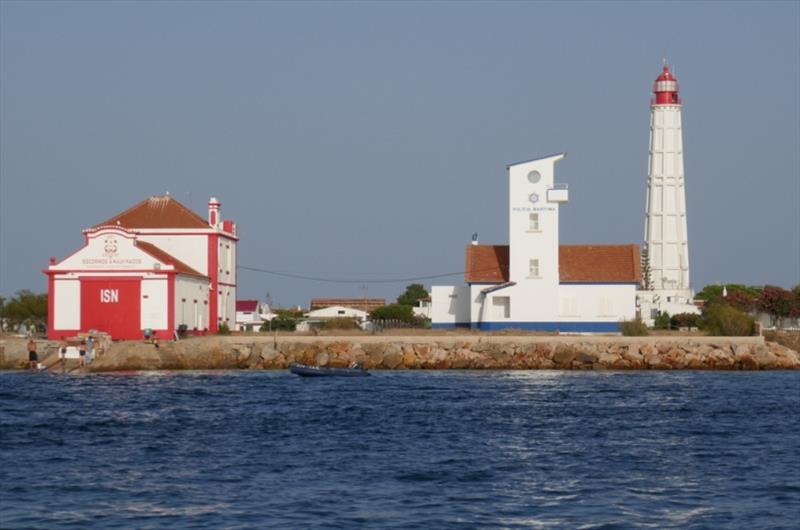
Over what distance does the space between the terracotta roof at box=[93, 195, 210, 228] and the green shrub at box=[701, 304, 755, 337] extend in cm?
2453

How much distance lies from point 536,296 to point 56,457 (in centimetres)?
4008

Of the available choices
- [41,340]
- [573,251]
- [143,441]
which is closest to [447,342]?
[573,251]

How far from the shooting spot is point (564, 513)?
20.6m

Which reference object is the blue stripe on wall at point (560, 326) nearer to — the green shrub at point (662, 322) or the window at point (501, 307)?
the window at point (501, 307)

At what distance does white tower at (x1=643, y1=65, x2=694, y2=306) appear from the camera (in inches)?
3536

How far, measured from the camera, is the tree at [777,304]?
87281mm

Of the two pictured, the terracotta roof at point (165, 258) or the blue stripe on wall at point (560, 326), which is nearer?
the terracotta roof at point (165, 258)

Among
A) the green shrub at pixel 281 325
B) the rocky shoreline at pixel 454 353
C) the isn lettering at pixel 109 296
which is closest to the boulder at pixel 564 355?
the rocky shoreline at pixel 454 353

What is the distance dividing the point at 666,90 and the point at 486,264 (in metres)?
30.1

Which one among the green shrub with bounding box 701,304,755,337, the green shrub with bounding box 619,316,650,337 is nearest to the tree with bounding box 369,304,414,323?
the green shrub with bounding box 701,304,755,337

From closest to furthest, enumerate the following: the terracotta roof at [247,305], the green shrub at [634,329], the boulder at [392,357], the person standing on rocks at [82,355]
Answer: the person standing on rocks at [82,355]
the boulder at [392,357]
the green shrub at [634,329]
the terracotta roof at [247,305]

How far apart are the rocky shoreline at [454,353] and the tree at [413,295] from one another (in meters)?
54.4

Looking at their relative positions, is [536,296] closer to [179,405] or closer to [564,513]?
[179,405]

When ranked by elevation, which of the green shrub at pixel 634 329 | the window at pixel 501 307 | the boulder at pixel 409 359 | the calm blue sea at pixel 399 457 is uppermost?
the window at pixel 501 307
